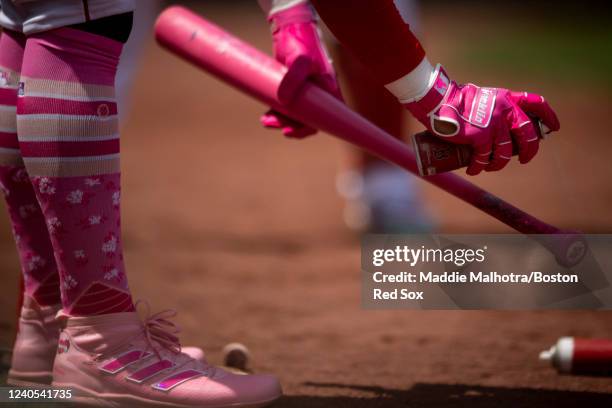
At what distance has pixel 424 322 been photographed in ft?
6.50

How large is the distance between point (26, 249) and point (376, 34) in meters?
0.64

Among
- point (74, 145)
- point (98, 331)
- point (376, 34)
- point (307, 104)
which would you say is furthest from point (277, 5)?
point (98, 331)

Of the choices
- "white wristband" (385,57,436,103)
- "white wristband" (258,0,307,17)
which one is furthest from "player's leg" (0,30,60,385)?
"white wristband" (385,57,436,103)

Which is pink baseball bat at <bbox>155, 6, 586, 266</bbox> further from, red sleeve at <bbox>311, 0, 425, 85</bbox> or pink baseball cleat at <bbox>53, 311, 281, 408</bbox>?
pink baseball cleat at <bbox>53, 311, 281, 408</bbox>

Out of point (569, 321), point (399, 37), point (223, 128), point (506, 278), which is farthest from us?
point (223, 128)

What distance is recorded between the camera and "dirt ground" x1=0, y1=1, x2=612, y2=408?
1499 millimetres

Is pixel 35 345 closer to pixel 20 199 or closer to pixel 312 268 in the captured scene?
pixel 20 199

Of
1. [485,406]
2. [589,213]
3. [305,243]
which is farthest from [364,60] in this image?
[589,213]

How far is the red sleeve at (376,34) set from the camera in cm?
112

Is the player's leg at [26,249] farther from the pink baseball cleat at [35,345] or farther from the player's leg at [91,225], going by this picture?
the player's leg at [91,225]

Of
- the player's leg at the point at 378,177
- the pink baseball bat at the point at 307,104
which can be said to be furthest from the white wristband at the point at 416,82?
the player's leg at the point at 378,177

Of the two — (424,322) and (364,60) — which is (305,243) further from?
(364,60)

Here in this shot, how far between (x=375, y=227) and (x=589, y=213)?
73 centimetres

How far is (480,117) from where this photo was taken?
1.15 meters
